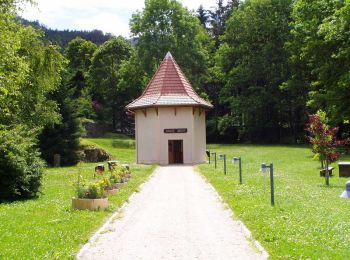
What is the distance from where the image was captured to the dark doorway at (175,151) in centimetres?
3525

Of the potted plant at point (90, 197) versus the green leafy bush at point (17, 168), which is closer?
the potted plant at point (90, 197)

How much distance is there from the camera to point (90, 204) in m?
12.8

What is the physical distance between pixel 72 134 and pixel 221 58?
Answer: 28319 mm

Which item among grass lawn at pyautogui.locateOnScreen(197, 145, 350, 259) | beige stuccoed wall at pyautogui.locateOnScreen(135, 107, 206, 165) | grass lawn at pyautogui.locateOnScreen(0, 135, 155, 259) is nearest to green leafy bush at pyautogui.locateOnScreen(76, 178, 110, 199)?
grass lawn at pyautogui.locateOnScreen(0, 135, 155, 259)

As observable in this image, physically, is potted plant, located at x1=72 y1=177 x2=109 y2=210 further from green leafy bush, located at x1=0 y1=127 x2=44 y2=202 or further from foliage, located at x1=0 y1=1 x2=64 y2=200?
foliage, located at x1=0 y1=1 x2=64 y2=200

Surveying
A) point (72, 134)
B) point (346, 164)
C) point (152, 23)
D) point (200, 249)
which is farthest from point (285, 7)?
point (200, 249)

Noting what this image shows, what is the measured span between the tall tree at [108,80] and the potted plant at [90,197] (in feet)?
164

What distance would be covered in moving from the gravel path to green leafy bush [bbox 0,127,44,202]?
3.52 m

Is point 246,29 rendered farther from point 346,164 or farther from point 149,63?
point 346,164

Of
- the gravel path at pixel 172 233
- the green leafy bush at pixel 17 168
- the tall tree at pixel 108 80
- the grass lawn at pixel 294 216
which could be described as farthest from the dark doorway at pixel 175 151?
the tall tree at pixel 108 80

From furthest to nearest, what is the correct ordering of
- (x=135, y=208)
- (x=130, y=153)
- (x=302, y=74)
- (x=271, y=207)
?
(x=302, y=74)
(x=130, y=153)
(x=135, y=208)
(x=271, y=207)

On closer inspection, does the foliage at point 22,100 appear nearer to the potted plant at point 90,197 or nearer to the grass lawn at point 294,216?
the potted plant at point 90,197

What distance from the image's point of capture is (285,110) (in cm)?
5559

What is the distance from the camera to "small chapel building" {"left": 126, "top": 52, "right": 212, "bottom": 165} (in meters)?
34.3
